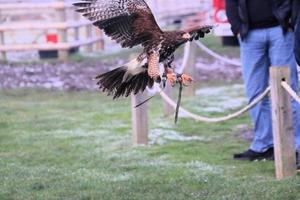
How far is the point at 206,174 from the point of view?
756cm

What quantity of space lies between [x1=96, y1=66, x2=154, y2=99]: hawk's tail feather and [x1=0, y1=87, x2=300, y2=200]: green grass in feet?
A: 4.95

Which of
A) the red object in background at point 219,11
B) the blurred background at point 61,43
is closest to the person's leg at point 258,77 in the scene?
the blurred background at point 61,43

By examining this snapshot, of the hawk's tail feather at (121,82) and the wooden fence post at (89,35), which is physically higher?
the hawk's tail feather at (121,82)

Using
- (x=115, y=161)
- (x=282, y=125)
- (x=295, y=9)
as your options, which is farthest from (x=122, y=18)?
(x=115, y=161)

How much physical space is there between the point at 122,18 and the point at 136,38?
204 millimetres

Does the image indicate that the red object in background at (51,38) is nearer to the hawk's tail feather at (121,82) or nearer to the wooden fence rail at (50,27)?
the wooden fence rail at (50,27)

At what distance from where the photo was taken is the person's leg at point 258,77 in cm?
795

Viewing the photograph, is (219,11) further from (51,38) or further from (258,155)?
(51,38)

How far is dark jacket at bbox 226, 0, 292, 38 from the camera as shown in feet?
25.2

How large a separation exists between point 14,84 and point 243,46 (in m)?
7.71

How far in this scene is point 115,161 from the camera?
8.35 m

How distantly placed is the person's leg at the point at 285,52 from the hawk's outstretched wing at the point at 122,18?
8.91ft

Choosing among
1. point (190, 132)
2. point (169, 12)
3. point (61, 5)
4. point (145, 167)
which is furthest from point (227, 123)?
point (169, 12)

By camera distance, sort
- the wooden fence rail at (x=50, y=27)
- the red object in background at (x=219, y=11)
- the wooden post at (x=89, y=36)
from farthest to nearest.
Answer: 1. the wooden post at (x=89, y=36)
2. the wooden fence rail at (x=50, y=27)
3. the red object in background at (x=219, y=11)
